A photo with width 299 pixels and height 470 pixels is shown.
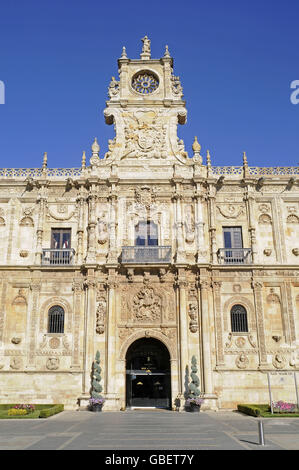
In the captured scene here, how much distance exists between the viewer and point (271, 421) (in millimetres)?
Result: 21062

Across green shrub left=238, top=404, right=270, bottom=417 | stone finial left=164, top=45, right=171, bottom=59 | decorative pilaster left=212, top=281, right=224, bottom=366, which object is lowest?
green shrub left=238, top=404, right=270, bottom=417

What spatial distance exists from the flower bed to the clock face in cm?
2292

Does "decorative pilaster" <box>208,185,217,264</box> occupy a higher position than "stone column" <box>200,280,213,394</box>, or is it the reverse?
"decorative pilaster" <box>208,185,217,264</box>

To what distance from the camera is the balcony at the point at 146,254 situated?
29969 millimetres

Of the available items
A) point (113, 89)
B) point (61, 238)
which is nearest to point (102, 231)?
point (61, 238)

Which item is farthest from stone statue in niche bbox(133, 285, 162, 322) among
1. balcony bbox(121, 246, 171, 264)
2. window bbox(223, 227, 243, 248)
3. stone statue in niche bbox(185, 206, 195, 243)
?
window bbox(223, 227, 243, 248)

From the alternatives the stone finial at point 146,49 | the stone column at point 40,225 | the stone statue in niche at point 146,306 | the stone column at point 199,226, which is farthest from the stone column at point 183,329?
the stone finial at point 146,49

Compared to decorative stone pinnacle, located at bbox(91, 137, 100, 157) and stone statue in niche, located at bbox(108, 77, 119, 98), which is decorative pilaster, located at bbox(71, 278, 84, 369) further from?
stone statue in niche, located at bbox(108, 77, 119, 98)

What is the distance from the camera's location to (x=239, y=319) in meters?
30.0

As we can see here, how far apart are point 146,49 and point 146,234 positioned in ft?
50.7

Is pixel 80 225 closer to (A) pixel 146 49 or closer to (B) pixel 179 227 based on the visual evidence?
(B) pixel 179 227

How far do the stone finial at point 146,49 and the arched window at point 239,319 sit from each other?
2039 cm

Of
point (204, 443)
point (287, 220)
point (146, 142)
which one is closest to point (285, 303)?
point (287, 220)

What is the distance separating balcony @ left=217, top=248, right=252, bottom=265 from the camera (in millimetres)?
30938
